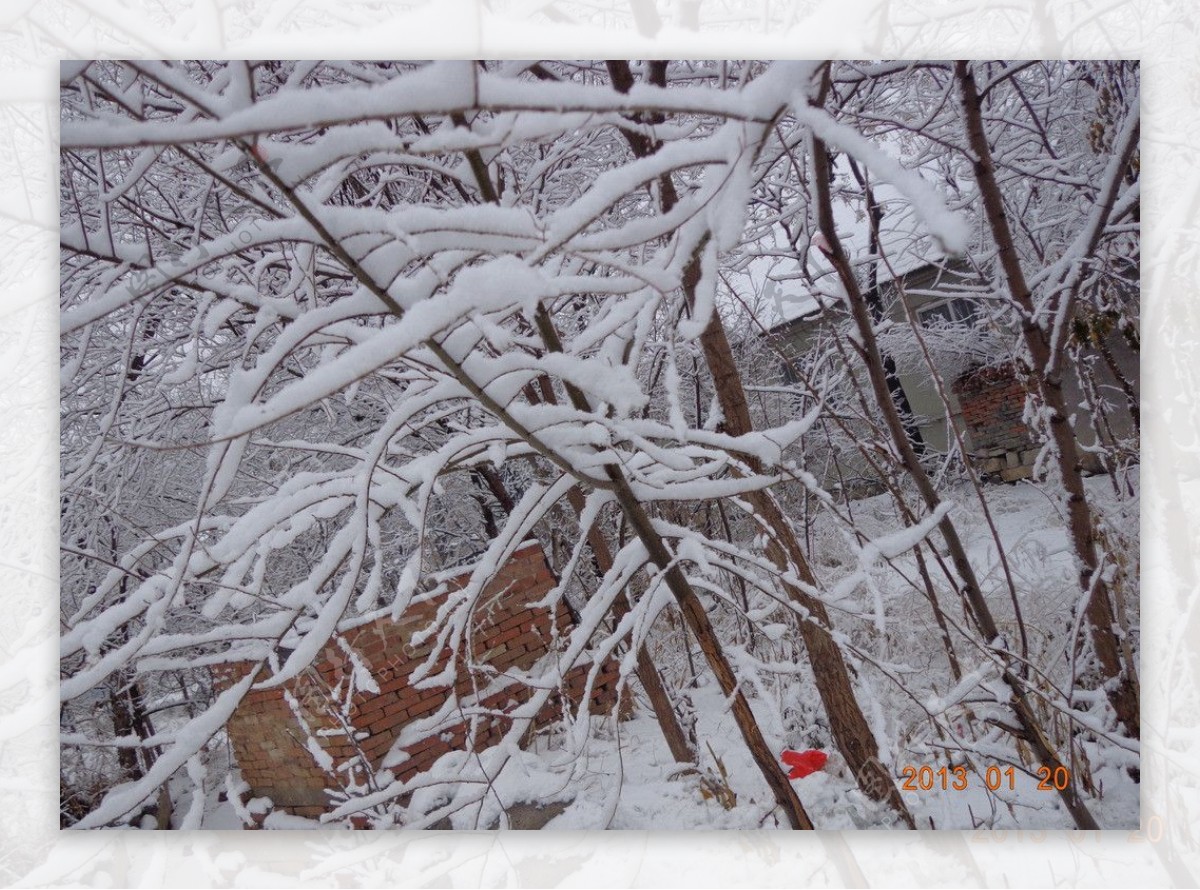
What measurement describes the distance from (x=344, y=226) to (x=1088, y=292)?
4.40 feet

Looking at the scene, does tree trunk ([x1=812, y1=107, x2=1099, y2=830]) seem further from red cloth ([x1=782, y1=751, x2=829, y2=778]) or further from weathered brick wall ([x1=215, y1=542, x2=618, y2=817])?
weathered brick wall ([x1=215, y1=542, x2=618, y2=817])

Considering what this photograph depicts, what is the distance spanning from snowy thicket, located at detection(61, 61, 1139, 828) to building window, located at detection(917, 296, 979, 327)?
25 millimetres

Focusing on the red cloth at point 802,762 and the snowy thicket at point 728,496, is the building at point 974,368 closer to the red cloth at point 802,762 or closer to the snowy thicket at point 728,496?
the snowy thicket at point 728,496

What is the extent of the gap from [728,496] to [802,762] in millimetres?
538

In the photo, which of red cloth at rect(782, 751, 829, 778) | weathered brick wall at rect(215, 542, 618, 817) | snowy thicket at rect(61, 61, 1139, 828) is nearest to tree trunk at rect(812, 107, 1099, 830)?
snowy thicket at rect(61, 61, 1139, 828)

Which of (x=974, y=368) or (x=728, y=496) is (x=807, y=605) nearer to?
(x=728, y=496)

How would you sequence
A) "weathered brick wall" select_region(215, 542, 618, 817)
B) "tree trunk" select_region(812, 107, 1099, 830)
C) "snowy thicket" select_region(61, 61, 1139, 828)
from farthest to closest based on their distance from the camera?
"weathered brick wall" select_region(215, 542, 618, 817)
"tree trunk" select_region(812, 107, 1099, 830)
"snowy thicket" select_region(61, 61, 1139, 828)

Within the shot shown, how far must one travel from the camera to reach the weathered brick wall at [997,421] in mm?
1532

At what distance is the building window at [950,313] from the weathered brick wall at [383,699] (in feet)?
2.94

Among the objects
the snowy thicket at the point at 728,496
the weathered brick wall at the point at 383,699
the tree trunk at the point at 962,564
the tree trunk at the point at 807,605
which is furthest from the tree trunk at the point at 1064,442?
the weathered brick wall at the point at 383,699

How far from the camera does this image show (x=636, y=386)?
99 cm

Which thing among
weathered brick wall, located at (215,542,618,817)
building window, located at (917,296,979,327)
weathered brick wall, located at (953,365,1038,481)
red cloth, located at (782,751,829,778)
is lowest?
red cloth, located at (782,751,829,778)

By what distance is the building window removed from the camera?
5.03 feet

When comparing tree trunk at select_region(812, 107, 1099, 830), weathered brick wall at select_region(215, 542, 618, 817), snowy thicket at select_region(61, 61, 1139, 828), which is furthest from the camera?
weathered brick wall at select_region(215, 542, 618, 817)
